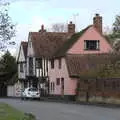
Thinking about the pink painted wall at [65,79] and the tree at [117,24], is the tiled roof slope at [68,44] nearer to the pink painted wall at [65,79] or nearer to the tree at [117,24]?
the pink painted wall at [65,79]

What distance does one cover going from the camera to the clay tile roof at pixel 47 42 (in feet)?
259

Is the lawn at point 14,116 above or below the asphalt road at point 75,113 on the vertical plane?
above

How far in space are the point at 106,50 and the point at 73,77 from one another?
9029 millimetres

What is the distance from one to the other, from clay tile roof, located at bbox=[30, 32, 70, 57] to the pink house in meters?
3.10

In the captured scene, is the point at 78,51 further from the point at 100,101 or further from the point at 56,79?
the point at 100,101

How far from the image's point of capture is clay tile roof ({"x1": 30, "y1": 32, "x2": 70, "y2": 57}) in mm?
78812

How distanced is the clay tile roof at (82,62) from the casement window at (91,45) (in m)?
2.76

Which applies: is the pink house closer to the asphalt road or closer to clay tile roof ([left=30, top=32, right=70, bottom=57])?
clay tile roof ([left=30, top=32, right=70, bottom=57])

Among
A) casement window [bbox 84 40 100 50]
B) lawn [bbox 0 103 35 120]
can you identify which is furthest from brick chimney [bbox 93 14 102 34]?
lawn [bbox 0 103 35 120]

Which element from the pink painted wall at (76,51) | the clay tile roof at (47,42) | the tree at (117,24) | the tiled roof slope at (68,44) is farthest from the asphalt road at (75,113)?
the tree at (117,24)

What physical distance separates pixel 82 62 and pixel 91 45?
18.0 ft

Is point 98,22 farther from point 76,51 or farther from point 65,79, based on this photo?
point 65,79

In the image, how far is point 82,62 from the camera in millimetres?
68250

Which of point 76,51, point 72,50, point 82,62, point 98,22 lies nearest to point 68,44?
point 76,51
